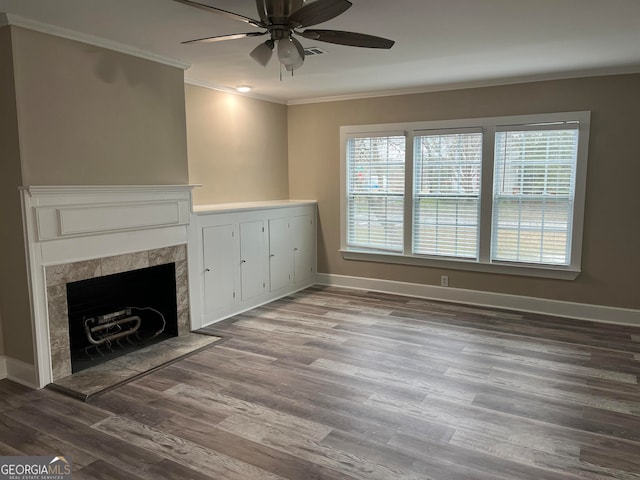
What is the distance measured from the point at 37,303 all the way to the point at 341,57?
10.1 ft

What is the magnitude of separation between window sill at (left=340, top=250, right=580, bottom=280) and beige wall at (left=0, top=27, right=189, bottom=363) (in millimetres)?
2973

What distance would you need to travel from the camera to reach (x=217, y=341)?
14.1ft

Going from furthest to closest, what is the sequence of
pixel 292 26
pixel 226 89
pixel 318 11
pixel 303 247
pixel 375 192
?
pixel 303 247 → pixel 375 192 → pixel 226 89 → pixel 292 26 → pixel 318 11

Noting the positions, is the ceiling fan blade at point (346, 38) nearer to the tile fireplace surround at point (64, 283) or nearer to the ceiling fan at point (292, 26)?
the ceiling fan at point (292, 26)

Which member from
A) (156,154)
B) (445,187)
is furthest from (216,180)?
(445,187)

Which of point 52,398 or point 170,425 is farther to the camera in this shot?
point 52,398

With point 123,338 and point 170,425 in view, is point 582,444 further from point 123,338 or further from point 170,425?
point 123,338

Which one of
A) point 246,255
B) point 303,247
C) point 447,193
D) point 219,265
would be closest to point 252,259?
point 246,255

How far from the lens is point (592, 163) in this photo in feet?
15.4

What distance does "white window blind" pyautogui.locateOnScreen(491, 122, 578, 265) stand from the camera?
4.83 meters

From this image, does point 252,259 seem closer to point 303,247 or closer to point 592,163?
point 303,247

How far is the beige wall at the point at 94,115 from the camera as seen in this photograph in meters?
3.23

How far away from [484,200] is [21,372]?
4668 mm

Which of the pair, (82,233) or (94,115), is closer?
(82,233)
